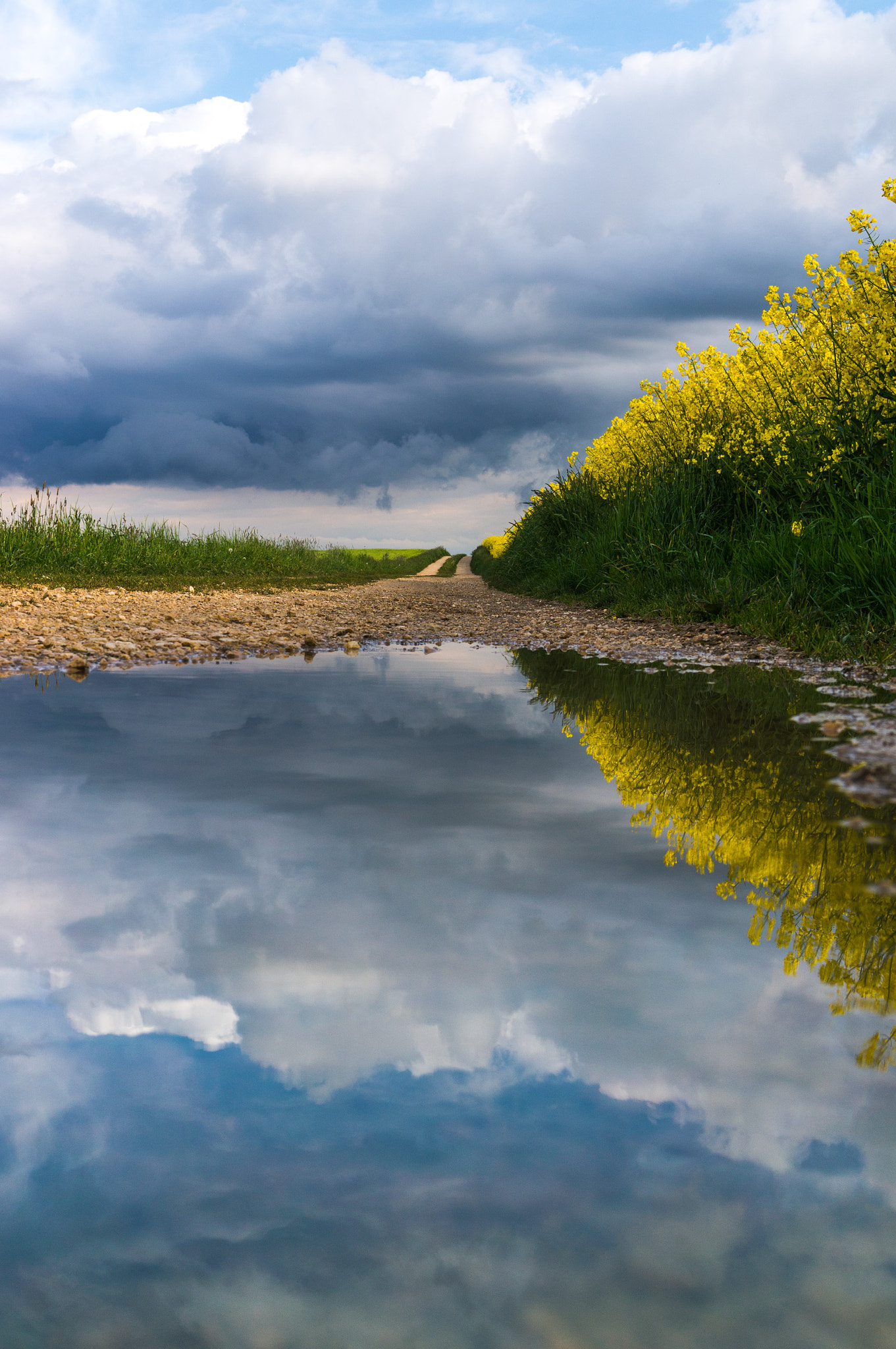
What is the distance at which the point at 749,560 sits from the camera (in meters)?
8.48

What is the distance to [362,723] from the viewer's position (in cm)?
409

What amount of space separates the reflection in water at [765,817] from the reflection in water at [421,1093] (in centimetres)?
3

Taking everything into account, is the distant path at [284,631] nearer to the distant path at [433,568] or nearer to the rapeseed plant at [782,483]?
the rapeseed plant at [782,483]

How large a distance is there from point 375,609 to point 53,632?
207 inches

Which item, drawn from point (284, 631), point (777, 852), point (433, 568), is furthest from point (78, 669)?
point (433, 568)

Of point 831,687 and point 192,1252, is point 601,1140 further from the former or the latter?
point 831,687

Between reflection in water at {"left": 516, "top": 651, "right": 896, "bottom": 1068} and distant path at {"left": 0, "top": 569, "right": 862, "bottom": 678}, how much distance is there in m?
1.61

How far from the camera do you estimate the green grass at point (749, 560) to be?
246 inches

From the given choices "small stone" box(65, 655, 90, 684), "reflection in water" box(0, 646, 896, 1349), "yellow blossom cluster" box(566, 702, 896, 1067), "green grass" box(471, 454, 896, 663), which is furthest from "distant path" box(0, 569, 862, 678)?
"reflection in water" box(0, 646, 896, 1349)

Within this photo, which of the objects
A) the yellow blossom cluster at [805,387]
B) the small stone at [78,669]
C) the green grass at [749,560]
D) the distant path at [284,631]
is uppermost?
the yellow blossom cluster at [805,387]

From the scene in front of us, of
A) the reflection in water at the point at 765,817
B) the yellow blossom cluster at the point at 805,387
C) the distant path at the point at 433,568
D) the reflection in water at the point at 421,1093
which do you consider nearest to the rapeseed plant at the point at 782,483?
the yellow blossom cluster at the point at 805,387

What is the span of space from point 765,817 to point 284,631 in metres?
6.20

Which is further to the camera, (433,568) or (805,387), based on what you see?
(433,568)

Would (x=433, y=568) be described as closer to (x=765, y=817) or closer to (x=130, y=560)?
(x=130, y=560)
